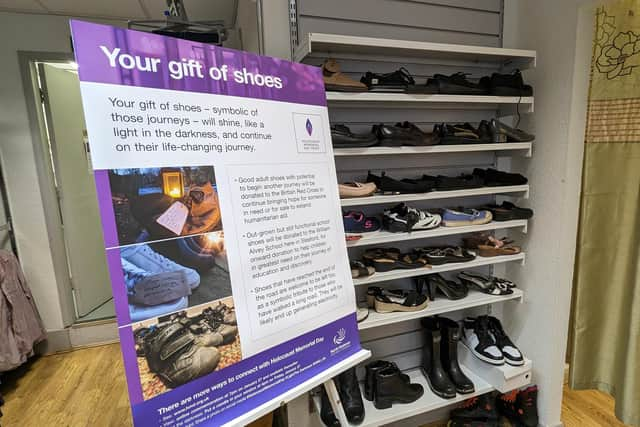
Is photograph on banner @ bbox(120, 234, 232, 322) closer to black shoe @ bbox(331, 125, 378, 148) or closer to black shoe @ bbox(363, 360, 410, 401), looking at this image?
black shoe @ bbox(331, 125, 378, 148)

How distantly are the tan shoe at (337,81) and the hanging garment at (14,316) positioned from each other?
250 cm

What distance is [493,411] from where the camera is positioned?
5.92ft

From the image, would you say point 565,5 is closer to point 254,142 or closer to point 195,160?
point 254,142

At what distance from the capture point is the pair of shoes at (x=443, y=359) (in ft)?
5.65

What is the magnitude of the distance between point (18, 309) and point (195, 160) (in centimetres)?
245

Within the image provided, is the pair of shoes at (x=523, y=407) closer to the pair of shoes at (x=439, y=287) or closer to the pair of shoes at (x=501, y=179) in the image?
the pair of shoes at (x=439, y=287)

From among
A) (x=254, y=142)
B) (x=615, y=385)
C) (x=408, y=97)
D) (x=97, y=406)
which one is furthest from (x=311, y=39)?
(x=97, y=406)

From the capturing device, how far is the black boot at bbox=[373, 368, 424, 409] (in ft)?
5.37

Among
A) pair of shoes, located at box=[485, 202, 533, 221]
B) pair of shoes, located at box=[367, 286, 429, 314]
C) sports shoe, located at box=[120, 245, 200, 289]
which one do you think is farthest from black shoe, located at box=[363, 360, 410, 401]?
sports shoe, located at box=[120, 245, 200, 289]

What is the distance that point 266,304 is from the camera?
0.92m

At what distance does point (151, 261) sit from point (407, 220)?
1127mm

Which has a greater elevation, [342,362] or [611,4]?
[611,4]

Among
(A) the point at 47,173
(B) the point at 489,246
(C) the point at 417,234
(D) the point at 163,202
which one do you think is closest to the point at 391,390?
(C) the point at 417,234

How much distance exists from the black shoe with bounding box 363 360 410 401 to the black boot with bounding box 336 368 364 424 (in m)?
0.08
